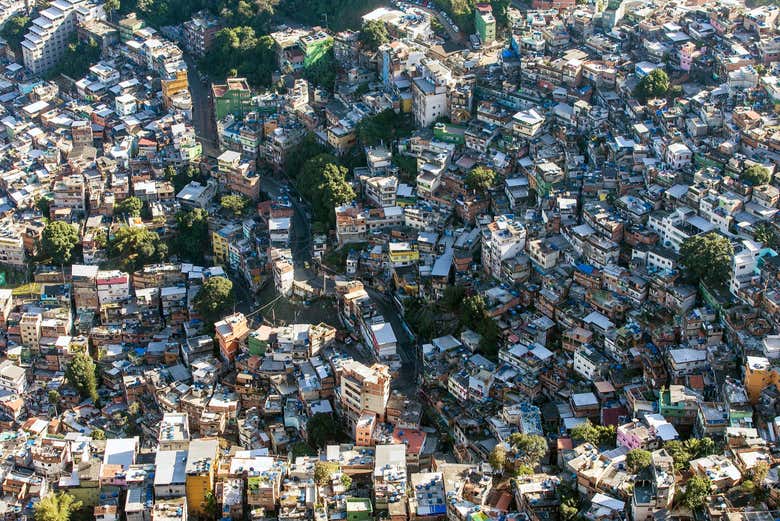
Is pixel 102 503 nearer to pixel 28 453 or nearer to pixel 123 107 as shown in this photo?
pixel 28 453

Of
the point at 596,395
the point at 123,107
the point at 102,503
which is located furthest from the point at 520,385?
the point at 123,107

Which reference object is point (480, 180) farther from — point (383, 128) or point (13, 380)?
point (13, 380)

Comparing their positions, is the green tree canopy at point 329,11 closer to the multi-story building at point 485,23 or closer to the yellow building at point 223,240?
the multi-story building at point 485,23

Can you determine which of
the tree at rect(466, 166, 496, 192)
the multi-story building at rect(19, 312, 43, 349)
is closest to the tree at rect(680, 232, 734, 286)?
the tree at rect(466, 166, 496, 192)

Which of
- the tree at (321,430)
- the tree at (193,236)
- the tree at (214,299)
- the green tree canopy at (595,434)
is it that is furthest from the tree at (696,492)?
the tree at (193,236)

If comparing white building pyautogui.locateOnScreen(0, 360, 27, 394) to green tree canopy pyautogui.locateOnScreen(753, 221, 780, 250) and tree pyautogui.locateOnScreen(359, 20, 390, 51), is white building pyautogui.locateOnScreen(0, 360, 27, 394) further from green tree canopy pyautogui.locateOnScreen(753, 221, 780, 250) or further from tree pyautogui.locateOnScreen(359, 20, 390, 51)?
green tree canopy pyautogui.locateOnScreen(753, 221, 780, 250)

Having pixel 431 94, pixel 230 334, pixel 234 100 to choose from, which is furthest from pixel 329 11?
pixel 230 334

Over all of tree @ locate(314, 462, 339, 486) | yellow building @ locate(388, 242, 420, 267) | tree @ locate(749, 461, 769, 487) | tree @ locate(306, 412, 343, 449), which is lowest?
tree @ locate(306, 412, 343, 449)
